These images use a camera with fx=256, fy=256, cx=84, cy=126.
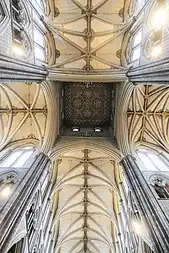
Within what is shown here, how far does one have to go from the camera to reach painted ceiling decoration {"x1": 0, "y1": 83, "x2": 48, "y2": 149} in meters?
15.3

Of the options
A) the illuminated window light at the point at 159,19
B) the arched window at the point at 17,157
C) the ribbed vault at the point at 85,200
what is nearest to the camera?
the illuminated window light at the point at 159,19

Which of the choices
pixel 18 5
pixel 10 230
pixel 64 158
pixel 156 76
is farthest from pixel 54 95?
pixel 10 230

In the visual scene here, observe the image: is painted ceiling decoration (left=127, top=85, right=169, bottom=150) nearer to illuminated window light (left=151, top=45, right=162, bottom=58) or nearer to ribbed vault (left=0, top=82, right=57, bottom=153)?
ribbed vault (left=0, top=82, right=57, bottom=153)

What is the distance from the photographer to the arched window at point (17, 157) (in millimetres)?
13113

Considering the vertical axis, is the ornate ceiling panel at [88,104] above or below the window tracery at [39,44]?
above

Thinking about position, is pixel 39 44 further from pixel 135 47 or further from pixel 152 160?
pixel 152 160

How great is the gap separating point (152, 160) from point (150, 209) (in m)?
5.10

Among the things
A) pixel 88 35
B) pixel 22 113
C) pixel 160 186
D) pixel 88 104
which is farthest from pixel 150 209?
pixel 88 104

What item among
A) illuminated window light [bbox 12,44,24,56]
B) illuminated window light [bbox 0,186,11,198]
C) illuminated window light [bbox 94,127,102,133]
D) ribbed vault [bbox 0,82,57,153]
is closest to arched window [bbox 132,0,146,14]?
illuminated window light [bbox 12,44,24,56]

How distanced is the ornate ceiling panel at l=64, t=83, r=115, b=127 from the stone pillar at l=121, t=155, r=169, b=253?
6.34 metres

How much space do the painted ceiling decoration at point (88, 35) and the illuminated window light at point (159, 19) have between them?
2952 millimetres

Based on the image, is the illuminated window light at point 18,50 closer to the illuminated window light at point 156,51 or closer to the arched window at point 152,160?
the illuminated window light at point 156,51

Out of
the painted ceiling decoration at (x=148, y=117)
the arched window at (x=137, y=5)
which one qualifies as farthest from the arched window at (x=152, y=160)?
the arched window at (x=137, y=5)

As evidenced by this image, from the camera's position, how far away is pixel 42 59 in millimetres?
13758
